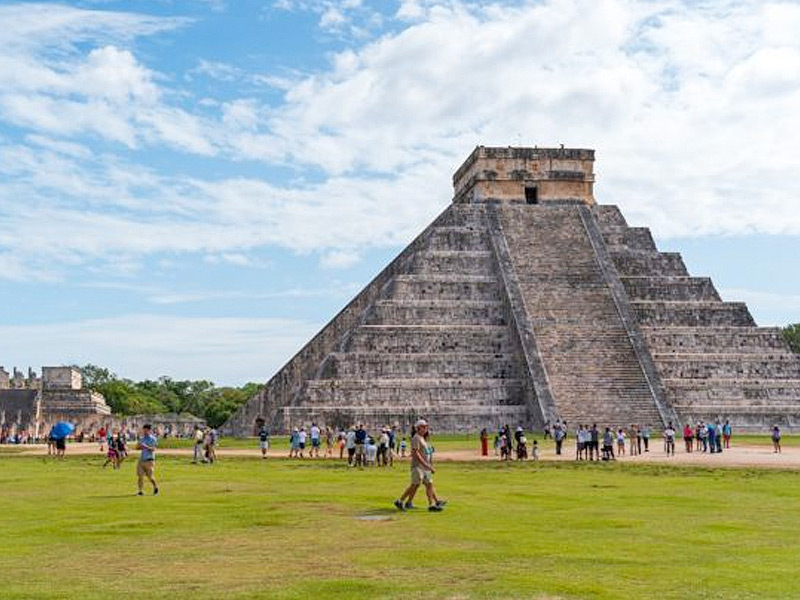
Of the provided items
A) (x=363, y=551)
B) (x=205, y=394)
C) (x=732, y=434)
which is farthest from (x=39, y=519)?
(x=205, y=394)

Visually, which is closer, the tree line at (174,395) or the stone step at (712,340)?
the stone step at (712,340)

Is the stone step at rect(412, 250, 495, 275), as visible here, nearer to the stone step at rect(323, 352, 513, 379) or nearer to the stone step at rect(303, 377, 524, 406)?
the stone step at rect(323, 352, 513, 379)

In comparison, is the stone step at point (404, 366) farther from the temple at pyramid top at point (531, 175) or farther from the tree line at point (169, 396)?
the tree line at point (169, 396)

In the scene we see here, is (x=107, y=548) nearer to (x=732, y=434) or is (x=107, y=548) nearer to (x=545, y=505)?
(x=545, y=505)

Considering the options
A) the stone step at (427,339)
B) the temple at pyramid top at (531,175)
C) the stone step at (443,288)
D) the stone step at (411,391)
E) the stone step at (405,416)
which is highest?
the temple at pyramid top at (531,175)

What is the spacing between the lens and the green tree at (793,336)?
76125 millimetres

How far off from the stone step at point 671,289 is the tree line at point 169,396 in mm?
45370

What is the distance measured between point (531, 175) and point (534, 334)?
9.92 m

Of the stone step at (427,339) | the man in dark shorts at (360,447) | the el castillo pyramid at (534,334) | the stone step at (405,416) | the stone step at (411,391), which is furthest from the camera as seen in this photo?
the stone step at (427,339)

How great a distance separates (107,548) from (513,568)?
384cm

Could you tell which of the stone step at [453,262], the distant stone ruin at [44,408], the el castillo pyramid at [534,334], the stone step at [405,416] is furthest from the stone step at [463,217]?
the distant stone ruin at [44,408]

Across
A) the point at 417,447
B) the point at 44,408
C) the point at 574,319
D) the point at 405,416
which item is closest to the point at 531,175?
the point at 574,319

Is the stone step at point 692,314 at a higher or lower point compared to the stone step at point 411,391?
higher

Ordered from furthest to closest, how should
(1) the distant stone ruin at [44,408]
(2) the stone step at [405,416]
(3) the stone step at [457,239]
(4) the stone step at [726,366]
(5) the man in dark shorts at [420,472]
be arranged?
(1) the distant stone ruin at [44,408] < (3) the stone step at [457,239] < (4) the stone step at [726,366] < (2) the stone step at [405,416] < (5) the man in dark shorts at [420,472]
